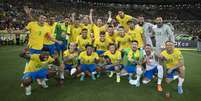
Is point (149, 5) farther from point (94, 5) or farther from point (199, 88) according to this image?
point (199, 88)

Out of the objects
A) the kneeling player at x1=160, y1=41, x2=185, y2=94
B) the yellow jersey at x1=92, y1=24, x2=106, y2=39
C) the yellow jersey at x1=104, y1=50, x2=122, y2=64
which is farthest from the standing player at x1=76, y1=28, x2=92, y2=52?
the kneeling player at x1=160, y1=41, x2=185, y2=94

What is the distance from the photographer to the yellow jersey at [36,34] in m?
7.71

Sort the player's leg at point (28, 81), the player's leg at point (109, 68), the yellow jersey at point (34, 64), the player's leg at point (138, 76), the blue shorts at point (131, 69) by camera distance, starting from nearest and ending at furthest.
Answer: the player's leg at point (28, 81) < the yellow jersey at point (34, 64) < the player's leg at point (138, 76) < the blue shorts at point (131, 69) < the player's leg at point (109, 68)

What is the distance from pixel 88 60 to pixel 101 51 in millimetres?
1154

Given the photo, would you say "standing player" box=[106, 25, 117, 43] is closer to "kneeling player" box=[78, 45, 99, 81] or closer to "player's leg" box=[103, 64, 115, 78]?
"player's leg" box=[103, 64, 115, 78]

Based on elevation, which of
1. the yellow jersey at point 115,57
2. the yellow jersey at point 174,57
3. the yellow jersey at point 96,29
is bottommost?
the yellow jersey at point 115,57

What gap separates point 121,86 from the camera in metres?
8.05

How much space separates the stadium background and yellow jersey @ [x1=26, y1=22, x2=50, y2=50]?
1.28 m

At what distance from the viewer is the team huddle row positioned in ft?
25.1

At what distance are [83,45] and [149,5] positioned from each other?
4273 centimetres

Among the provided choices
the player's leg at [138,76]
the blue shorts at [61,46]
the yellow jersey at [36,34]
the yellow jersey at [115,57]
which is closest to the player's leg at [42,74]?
the yellow jersey at [36,34]

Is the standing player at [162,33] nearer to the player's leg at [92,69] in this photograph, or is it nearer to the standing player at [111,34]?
the standing player at [111,34]

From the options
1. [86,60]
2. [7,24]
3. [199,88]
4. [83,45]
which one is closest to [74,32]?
[83,45]

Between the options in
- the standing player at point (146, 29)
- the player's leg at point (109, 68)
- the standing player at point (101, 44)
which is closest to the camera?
the player's leg at point (109, 68)
